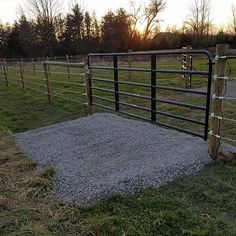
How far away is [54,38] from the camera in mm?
46719

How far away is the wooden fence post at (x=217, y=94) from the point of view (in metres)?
3.51

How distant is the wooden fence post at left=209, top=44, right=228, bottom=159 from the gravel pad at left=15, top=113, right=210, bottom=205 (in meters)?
0.16

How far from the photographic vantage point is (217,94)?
3.60 m

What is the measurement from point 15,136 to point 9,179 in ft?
7.19

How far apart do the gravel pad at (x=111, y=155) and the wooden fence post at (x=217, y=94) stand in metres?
0.16

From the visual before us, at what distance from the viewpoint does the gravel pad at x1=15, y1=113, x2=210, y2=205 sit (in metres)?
3.19

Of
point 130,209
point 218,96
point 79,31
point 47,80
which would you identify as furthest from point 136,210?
point 79,31

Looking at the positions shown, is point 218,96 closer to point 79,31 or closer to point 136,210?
point 136,210

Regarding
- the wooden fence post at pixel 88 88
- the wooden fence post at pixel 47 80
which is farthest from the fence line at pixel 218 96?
the wooden fence post at pixel 47 80

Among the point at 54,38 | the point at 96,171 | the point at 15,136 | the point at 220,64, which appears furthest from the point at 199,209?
the point at 54,38

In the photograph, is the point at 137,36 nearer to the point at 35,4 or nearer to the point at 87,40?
the point at 87,40

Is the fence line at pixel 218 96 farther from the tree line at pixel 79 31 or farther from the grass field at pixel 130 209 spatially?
the tree line at pixel 79 31

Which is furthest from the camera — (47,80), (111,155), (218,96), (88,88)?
(47,80)

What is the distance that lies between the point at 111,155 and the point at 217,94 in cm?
149
